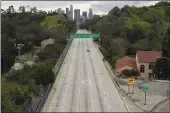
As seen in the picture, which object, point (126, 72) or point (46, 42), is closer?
point (126, 72)

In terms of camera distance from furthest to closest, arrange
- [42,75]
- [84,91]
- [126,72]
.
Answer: [126,72]
[84,91]
[42,75]

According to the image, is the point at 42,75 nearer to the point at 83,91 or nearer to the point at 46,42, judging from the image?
the point at 83,91

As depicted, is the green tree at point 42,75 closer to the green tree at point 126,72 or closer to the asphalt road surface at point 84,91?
the asphalt road surface at point 84,91

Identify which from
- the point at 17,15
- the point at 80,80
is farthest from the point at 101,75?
the point at 17,15

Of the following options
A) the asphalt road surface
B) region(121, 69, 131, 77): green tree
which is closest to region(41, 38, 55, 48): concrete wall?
the asphalt road surface

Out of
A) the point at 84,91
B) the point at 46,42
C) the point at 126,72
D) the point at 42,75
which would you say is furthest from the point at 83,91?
the point at 46,42

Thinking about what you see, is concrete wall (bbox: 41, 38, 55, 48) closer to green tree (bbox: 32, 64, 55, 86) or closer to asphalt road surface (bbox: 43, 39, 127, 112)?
asphalt road surface (bbox: 43, 39, 127, 112)

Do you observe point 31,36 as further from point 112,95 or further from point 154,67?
point 112,95

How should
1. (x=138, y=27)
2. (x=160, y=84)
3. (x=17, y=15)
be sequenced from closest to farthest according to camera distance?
1. (x=160, y=84)
2. (x=138, y=27)
3. (x=17, y=15)
